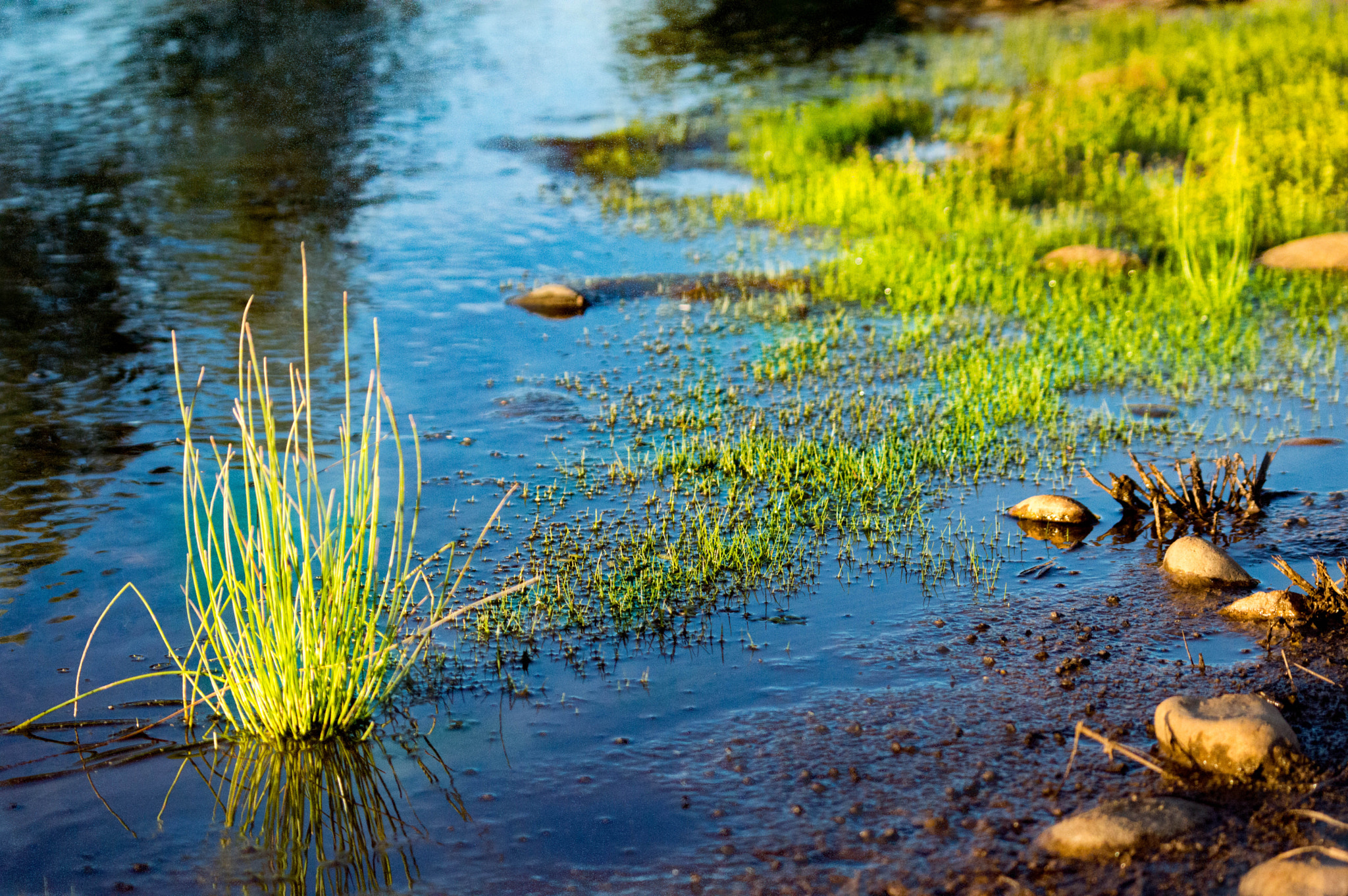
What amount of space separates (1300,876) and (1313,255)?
27.8 ft

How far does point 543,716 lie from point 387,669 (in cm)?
77

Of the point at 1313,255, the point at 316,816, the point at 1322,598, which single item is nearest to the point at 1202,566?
the point at 1322,598

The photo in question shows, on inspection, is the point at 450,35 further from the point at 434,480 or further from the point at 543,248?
the point at 434,480

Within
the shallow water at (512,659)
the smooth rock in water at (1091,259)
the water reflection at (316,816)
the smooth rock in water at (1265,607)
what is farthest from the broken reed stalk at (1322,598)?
the smooth rock in water at (1091,259)

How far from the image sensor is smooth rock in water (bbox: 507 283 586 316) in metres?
10.6

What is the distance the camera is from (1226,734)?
393cm

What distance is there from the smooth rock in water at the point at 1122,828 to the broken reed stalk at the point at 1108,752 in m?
0.14

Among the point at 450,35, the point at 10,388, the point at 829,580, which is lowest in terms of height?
A: the point at 829,580

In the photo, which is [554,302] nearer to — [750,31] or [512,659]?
[512,659]

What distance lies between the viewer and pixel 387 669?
5.01m

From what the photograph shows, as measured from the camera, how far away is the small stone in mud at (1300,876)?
318 cm

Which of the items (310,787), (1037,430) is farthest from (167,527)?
(1037,430)

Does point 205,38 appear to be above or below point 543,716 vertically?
above

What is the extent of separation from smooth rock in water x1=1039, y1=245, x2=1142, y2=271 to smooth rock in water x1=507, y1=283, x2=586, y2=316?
419 centimetres
